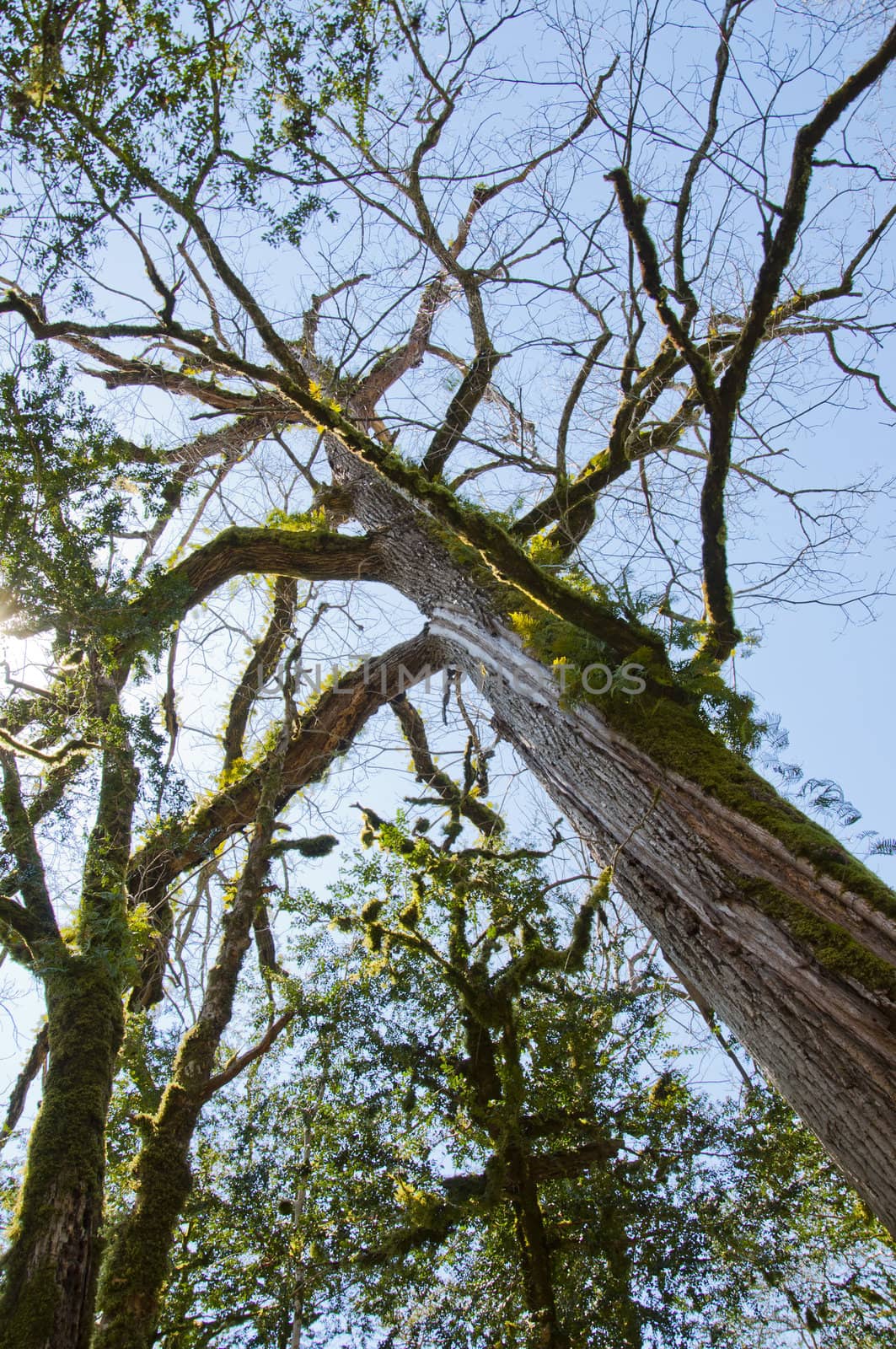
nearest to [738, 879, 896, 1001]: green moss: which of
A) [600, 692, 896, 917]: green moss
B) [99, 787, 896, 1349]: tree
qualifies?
[600, 692, 896, 917]: green moss

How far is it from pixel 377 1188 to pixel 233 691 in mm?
3962

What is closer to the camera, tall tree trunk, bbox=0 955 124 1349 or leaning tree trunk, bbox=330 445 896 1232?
leaning tree trunk, bbox=330 445 896 1232

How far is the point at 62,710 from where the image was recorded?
4.53m

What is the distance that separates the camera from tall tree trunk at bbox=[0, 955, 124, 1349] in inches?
111

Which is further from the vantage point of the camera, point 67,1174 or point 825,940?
point 67,1174

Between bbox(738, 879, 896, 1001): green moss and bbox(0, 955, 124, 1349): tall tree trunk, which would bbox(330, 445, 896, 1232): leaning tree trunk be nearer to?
bbox(738, 879, 896, 1001): green moss

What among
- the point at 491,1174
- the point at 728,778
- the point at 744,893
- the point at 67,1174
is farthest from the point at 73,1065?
the point at 728,778

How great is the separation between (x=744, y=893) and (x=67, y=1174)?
9.78 ft

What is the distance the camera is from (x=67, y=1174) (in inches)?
127

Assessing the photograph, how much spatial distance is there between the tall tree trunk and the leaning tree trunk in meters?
2.51

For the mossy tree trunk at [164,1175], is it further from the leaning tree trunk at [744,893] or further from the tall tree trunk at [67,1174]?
the leaning tree trunk at [744,893]

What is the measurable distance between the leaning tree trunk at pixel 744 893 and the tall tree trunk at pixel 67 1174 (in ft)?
8.23

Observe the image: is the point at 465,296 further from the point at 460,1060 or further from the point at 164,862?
the point at 460,1060

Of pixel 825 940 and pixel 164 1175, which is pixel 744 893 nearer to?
pixel 825 940
